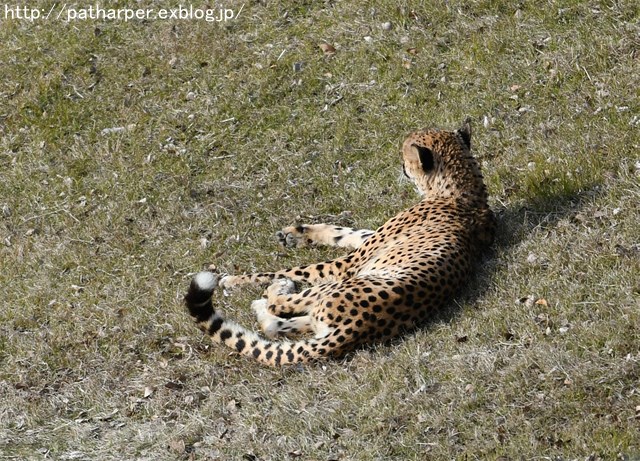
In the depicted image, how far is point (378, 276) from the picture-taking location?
7410 mm

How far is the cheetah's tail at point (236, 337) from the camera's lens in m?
7.16

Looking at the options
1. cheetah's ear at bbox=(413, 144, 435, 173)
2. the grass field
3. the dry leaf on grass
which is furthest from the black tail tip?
the dry leaf on grass

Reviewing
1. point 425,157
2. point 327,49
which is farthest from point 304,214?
point 327,49

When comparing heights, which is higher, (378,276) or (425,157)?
(425,157)

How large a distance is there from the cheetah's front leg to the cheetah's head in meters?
0.62

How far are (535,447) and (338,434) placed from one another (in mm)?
1162

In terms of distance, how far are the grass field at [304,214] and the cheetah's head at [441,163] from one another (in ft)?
1.46

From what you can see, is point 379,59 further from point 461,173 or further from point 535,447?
point 535,447

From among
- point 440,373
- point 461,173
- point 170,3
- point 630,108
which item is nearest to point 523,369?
point 440,373

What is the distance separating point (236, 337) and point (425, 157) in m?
1.95

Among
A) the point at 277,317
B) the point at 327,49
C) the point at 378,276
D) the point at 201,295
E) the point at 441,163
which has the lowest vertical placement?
the point at 277,317

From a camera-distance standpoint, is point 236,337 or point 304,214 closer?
point 236,337

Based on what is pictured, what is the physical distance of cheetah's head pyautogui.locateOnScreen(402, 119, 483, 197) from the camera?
326 inches

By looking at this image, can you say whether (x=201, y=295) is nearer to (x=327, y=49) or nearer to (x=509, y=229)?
(x=509, y=229)
